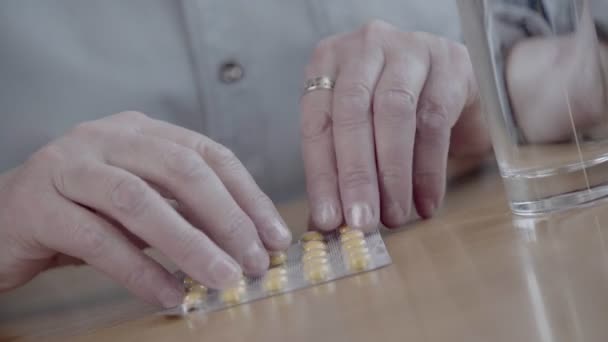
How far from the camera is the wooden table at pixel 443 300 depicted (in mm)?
407

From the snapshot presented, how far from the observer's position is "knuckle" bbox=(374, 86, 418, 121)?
0.71m

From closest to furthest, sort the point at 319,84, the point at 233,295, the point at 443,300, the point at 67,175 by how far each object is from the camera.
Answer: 1. the point at 443,300
2. the point at 233,295
3. the point at 67,175
4. the point at 319,84

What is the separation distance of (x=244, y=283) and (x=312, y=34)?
598mm

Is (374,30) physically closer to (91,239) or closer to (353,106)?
(353,106)

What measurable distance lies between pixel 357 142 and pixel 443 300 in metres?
0.27

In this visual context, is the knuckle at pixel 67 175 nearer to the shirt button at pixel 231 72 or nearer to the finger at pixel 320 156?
the finger at pixel 320 156

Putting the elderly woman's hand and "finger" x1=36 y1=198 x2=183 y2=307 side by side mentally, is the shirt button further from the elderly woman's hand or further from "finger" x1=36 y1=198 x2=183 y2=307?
"finger" x1=36 y1=198 x2=183 y2=307

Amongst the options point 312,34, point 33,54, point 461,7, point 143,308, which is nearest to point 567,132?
point 461,7

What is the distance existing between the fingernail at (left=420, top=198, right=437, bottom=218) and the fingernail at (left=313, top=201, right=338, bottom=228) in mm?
88

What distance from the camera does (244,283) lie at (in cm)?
60

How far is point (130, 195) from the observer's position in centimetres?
63

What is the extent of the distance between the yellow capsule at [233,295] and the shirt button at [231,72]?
1.77ft

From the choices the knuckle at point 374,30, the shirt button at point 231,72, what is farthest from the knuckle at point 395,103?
the shirt button at point 231,72

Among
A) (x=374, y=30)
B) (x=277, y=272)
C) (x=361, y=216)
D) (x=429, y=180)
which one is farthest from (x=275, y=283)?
A: (x=374, y=30)
